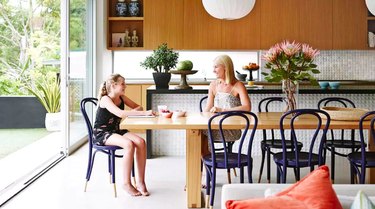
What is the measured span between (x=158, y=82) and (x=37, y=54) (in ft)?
11.1

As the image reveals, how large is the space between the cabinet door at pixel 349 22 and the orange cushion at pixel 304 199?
6.61m

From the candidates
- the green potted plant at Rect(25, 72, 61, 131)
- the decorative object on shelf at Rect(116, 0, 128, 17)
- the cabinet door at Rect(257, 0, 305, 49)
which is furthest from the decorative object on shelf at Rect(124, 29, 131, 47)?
the cabinet door at Rect(257, 0, 305, 49)

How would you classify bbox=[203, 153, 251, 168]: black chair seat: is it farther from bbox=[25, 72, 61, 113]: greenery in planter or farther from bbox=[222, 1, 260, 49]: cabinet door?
bbox=[25, 72, 61, 113]: greenery in planter

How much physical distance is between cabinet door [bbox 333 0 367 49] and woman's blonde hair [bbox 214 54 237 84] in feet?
14.0

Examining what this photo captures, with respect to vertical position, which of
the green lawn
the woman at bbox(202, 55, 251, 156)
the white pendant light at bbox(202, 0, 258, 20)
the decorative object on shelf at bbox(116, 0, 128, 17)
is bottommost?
the green lawn

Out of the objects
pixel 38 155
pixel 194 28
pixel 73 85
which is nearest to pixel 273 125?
pixel 73 85

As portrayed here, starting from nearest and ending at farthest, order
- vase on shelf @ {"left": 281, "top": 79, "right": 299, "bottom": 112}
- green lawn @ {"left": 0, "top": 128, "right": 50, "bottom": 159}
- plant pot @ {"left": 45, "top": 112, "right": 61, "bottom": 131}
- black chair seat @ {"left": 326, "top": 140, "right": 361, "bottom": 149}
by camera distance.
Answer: vase on shelf @ {"left": 281, "top": 79, "right": 299, "bottom": 112}
black chair seat @ {"left": 326, "top": 140, "right": 361, "bottom": 149}
green lawn @ {"left": 0, "top": 128, "right": 50, "bottom": 159}
plant pot @ {"left": 45, "top": 112, "right": 61, "bottom": 131}

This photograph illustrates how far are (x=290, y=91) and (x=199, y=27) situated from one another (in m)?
4.14

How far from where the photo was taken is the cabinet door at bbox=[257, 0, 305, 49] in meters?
7.86

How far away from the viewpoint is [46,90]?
782 cm

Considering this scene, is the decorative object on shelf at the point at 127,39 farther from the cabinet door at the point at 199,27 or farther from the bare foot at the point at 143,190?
the bare foot at the point at 143,190

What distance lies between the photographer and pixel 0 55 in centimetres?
712

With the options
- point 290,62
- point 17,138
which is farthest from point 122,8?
point 290,62

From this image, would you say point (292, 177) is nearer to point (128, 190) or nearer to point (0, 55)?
point (128, 190)
